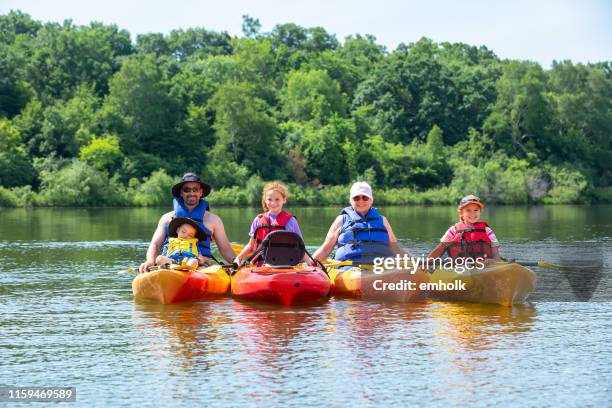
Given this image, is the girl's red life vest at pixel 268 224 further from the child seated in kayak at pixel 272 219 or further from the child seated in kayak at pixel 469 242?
the child seated in kayak at pixel 469 242

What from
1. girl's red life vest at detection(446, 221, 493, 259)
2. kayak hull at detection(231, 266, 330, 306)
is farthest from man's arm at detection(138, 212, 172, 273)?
girl's red life vest at detection(446, 221, 493, 259)

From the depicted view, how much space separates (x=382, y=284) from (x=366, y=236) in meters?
0.98

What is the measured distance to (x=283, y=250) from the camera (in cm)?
1419

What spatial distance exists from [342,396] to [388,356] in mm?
1684

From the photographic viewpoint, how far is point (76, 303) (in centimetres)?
1452

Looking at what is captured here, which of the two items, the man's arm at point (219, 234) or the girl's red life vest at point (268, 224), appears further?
the man's arm at point (219, 234)

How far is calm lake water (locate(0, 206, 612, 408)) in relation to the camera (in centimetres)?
904

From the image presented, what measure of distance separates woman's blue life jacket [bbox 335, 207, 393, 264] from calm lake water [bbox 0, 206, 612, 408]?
→ 915 mm

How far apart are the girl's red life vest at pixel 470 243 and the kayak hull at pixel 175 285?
11.3 feet

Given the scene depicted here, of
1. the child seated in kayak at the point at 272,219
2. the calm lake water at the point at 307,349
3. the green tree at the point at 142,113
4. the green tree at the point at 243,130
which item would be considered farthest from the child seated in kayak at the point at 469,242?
the green tree at the point at 243,130

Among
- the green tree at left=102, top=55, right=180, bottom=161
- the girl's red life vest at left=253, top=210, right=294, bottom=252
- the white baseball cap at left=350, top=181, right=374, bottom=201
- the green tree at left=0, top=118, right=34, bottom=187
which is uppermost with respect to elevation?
the green tree at left=102, top=55, right=180, bottom=161

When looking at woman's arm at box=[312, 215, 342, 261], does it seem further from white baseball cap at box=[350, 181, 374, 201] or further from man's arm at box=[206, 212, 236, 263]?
man's arm at box=[206, 212, 236, 263]

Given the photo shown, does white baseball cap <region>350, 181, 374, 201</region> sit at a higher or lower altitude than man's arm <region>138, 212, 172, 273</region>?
higher

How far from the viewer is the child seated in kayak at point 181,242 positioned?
14418 mm
